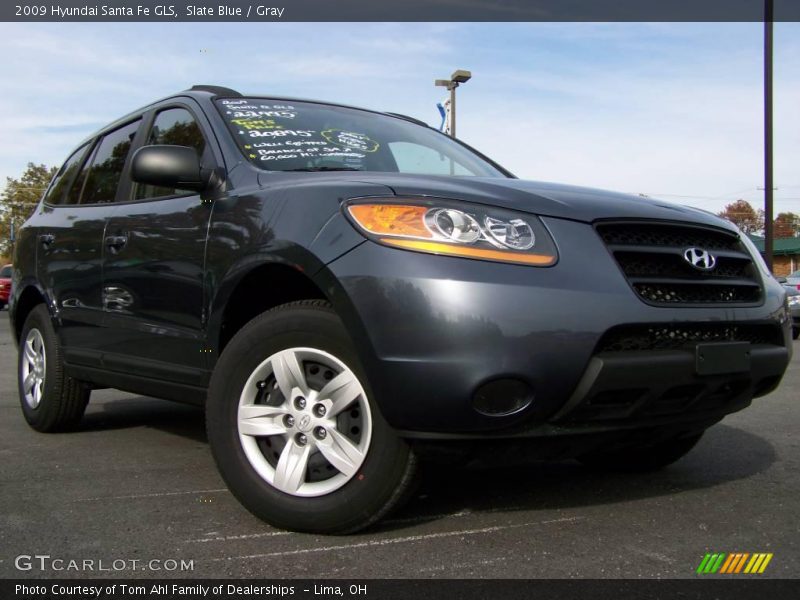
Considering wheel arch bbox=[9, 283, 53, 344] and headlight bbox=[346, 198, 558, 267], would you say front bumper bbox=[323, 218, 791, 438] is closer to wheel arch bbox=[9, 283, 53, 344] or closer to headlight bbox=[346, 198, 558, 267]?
headlight bbox=[346, 198, 558, 267]

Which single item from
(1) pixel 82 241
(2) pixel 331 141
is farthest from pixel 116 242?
(2) pixel 331 141

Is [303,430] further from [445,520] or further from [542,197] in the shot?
[542,197]

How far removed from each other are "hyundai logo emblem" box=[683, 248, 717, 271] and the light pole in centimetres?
1741

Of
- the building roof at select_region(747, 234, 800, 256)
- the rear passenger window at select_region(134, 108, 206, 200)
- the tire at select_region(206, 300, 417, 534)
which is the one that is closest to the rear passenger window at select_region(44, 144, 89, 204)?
the rear passenger window at select_region(134, 108, 206, 200)

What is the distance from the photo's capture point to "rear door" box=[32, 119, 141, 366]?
14.4ft

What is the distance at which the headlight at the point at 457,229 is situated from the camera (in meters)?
2.64

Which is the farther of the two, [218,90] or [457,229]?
[218,90]

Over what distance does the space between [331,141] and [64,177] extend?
99.5 inches

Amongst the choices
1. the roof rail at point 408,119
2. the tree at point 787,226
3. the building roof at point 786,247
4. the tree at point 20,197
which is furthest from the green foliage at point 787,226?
the roof rail at point 408,119

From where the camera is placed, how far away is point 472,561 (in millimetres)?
2641

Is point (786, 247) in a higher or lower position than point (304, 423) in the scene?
lower

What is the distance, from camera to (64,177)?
553 centimetres

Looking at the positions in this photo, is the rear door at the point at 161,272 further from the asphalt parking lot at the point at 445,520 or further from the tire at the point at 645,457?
the tire at the point at 645,457

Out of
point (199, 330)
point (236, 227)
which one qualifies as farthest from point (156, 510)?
point (236, 227)
